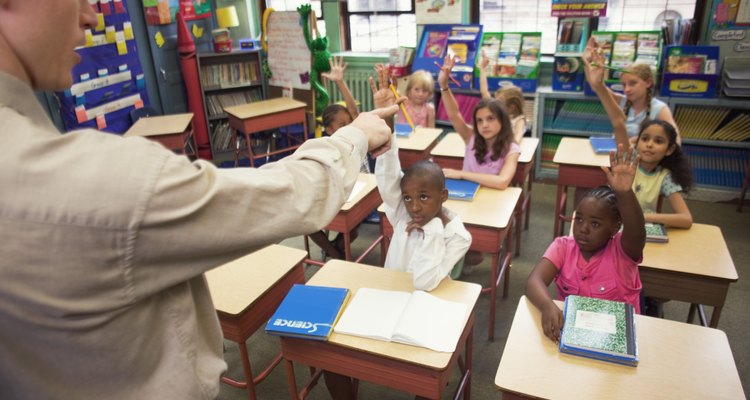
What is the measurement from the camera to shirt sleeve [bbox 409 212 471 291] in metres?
1.78

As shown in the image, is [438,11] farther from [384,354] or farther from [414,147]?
[384,354]

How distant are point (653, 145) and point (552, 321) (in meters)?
1.39

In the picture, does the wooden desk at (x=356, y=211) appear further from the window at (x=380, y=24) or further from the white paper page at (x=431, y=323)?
the window at (x=380, y=24)

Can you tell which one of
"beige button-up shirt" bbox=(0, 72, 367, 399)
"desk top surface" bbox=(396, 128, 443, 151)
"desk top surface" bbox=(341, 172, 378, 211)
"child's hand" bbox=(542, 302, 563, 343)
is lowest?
"child's hand" bbox=(542, 302, 563, 343)

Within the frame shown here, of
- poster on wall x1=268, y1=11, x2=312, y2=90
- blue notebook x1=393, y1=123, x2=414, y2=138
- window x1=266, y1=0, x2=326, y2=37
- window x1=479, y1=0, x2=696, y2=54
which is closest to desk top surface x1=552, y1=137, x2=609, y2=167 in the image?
blue notebook x1=393, y1=123, x2=414, y2=138

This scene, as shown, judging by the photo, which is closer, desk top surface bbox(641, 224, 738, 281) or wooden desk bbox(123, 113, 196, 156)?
desk top surface bbox(641, 224, 738, 281)

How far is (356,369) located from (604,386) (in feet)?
2.40

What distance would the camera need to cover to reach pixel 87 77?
13.4 ft

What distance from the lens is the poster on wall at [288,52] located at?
16.7ft

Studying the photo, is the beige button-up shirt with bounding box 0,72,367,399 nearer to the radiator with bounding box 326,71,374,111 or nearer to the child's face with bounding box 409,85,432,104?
the child's face with bounding box 409,85,432,104

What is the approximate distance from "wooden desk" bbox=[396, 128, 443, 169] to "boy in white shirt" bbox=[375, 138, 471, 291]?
1.24 m

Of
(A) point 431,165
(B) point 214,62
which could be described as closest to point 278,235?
(A) point 431,165

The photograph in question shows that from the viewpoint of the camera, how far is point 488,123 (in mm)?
2977

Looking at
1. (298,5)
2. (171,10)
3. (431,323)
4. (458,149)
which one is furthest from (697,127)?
(171,10)
